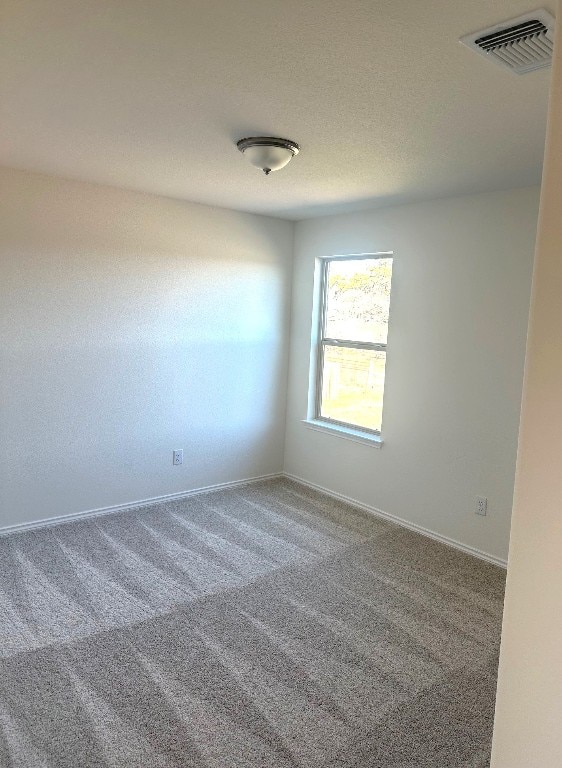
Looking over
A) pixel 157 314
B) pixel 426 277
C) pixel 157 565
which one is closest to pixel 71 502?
pixel 157 565

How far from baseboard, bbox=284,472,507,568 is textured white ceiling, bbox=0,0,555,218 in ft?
7.73

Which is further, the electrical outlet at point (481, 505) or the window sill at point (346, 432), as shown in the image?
the window sill at point (346, 432)

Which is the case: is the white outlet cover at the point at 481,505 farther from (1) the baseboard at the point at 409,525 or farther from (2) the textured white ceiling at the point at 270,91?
(2) the textured white ceiling at the point at 270,91

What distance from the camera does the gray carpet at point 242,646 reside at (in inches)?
79.5

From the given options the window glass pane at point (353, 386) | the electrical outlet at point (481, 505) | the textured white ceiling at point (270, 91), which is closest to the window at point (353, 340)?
the window glass pane at point (353, 386)

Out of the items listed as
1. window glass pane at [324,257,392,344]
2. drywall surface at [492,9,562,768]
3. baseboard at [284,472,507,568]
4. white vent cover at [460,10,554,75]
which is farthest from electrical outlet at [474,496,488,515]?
drywall surface at [492,9,562,768]

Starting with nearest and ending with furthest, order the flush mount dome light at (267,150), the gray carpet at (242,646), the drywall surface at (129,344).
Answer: the gray carpet at (242,646), the flush mount dome light at (267,150), the drywall surface at (129,344)

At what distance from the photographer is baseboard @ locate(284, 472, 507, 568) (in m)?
3.69

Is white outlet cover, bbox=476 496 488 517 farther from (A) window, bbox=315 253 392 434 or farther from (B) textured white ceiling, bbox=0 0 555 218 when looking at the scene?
(B) textured white ceiling, bbox=0 0 555 218

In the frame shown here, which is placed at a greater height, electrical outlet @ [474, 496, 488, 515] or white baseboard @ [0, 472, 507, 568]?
electrical outlet @ [474, 496, 488, 515]

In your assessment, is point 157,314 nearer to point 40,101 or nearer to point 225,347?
point 225,347

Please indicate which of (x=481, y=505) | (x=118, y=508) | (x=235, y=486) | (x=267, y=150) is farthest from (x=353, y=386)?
(x=267, y=150)

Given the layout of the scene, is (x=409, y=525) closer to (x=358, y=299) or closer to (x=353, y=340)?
(x=353, y=340)

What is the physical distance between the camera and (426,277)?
13.0 ft
